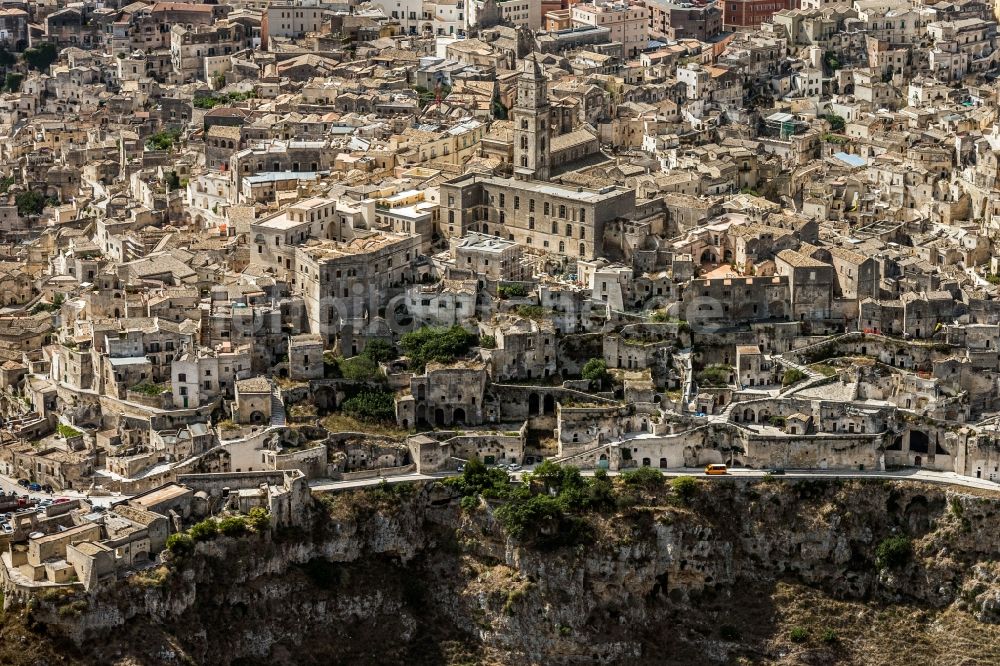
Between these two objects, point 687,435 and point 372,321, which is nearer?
point 687,435

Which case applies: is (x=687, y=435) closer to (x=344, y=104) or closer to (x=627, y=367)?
(x=627, y=367)

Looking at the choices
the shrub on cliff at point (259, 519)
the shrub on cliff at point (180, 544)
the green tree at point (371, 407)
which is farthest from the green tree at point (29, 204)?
the shrub on cliff at point (180, 544)

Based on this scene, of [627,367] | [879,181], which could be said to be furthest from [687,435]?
[879,181]

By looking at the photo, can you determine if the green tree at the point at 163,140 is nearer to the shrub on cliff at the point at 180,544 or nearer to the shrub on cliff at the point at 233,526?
the shrub on cliff at the point at 233,526

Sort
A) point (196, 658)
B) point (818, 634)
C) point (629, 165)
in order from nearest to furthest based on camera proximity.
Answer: point (196, 658) < point (818, 634) < point (629, 165)

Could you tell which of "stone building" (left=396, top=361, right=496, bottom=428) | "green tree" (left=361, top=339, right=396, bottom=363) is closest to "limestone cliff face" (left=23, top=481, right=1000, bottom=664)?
"stone building" (left=396, top=361, right=496, bottom=428)

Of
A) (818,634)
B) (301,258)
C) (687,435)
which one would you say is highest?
(301,258)

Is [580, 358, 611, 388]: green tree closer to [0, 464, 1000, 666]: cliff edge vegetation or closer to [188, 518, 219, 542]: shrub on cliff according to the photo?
[0, 464, 1000, 666]: cliff edge vegetation

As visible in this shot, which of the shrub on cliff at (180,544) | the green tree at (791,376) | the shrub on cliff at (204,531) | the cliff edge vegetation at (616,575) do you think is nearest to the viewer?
the shrub on cliff at (180,544)

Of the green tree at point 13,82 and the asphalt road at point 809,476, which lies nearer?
the asphalt road at point 809,476
